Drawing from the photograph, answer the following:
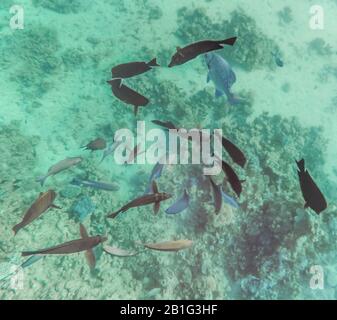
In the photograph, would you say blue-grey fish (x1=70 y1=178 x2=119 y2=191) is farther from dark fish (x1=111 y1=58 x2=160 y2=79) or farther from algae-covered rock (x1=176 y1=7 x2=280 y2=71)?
algae-covered rock (x1=176 y1=7 x2=280 y2=71)

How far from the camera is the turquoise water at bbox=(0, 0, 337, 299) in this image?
17.0 feet

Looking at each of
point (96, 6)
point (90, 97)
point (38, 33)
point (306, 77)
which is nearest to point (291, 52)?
point (306, 77)

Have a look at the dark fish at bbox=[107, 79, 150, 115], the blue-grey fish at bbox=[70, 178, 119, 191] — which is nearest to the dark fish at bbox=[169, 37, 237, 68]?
the dark fish at bbox=[107, 79, 150, 115]

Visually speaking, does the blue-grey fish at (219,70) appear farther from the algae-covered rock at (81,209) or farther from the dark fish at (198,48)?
the algae-covered rock at (81,209)

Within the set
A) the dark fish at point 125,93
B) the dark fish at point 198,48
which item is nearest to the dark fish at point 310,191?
the dark fish at point 198,48

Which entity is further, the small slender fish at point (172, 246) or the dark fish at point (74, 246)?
the small slender fish at point (172, 246)

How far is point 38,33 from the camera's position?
9.53m

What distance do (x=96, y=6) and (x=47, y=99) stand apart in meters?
4.85

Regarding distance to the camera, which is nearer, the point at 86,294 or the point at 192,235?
the point at 86,294

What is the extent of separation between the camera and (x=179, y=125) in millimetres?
7707

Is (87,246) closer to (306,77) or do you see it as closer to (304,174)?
(304,174)

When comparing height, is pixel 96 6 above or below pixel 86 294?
above

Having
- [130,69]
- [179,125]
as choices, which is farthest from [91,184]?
[179,125]

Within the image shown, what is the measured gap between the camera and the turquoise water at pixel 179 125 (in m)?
5.18
